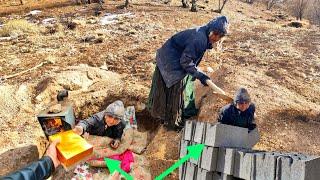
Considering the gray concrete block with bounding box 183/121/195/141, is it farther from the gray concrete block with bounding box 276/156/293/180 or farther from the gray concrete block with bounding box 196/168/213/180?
the gray concrete block with bounding box 276/156/293/180

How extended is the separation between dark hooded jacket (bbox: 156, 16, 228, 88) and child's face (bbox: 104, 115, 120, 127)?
0.69 m

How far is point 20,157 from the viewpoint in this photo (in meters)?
4.96

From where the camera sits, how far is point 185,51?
446 cm

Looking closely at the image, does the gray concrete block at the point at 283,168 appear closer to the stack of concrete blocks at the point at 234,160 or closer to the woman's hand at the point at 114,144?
the stack of concrete blocks at the point at 234,160

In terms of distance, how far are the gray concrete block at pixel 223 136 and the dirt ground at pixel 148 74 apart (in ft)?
4.09

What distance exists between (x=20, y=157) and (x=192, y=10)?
32.8ft

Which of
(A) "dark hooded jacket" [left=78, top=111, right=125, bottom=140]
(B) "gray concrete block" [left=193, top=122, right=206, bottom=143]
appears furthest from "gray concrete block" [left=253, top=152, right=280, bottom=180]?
(A) "dark hooded jacket" [left=78, top=111, right=125, bottom=140]

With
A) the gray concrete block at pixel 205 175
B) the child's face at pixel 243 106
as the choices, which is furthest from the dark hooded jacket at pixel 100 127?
the gray concrete block at pixel 205 175

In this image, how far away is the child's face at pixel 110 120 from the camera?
15.5 feet

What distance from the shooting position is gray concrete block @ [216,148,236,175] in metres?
2.99

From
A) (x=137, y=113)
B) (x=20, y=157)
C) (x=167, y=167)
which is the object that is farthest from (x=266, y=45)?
(x=20, y=157)

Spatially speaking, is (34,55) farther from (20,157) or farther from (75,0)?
(75,0)

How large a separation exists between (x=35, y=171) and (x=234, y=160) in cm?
131
